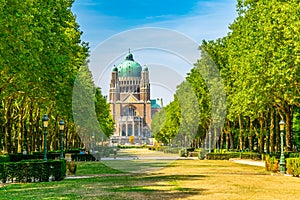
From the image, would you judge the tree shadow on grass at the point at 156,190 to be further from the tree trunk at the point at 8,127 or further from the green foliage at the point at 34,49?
the tree trunk at the point at 8,127

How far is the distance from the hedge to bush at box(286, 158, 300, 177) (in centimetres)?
1408

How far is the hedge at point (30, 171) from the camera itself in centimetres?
2919

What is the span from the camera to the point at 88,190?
2370 cm

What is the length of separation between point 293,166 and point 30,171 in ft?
52.1

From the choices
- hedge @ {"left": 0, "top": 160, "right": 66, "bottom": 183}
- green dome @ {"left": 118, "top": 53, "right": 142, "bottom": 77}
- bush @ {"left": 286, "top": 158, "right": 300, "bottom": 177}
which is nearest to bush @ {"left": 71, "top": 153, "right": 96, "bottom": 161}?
hedge @ {"left": 0, "top": 160, "right": 66, "bottom": 183}

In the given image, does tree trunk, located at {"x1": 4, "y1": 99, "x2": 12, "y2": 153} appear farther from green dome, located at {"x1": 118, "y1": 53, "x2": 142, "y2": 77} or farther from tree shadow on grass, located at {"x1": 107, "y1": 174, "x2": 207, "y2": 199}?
green dome, located at {"x1": 118, "y1": 53, "x2": 142, "y2": 77}

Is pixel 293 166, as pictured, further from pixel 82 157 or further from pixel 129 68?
pixel 129 68

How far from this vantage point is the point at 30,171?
96.9 ft

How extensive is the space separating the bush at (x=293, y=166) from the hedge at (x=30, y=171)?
1408cm

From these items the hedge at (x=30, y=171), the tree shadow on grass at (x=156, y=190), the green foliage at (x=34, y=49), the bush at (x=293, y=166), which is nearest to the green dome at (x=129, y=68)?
the green foliage at (x=34, y=49)

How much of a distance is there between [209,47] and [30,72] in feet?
120

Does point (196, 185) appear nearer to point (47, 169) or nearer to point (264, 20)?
point (47, 169)

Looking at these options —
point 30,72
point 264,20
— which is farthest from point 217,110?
point 30,72

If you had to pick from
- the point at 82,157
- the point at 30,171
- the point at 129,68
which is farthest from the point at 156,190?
the point at 129,68
